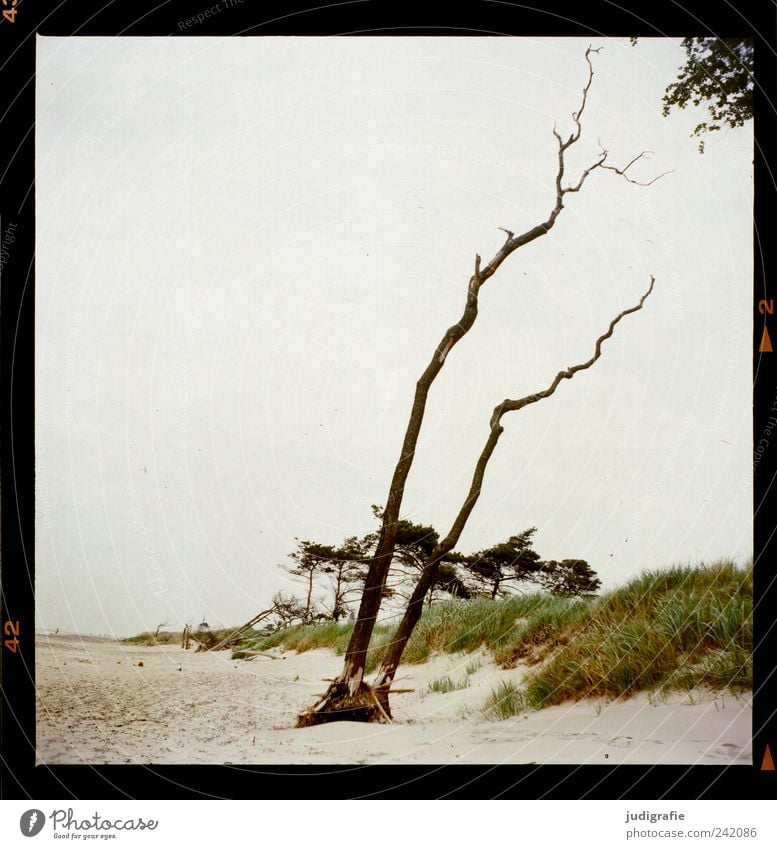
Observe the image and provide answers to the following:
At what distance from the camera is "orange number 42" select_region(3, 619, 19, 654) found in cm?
543

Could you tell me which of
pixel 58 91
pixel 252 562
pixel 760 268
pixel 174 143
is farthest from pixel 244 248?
pixel 760 268

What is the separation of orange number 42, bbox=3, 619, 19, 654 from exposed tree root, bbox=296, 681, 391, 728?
6.85 ft

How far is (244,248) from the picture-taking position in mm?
5766

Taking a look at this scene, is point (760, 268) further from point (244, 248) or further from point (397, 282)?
point (244, 248)

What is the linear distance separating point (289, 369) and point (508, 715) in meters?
2.98

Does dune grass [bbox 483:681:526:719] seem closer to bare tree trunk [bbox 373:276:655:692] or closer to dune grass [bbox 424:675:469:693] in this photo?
dune grass [bbox 424:675:469:693]

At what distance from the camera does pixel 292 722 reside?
17.8 ft

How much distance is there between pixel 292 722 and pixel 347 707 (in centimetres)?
40
